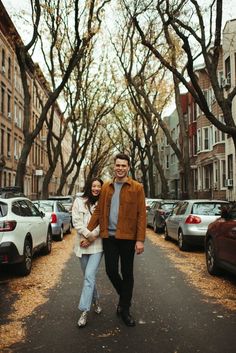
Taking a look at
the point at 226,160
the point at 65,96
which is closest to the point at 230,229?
the point at 226,160

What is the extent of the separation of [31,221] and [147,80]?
21.9 meters

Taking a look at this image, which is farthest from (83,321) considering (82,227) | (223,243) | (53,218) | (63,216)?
(63,216)

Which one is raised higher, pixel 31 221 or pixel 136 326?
pixel 31 221

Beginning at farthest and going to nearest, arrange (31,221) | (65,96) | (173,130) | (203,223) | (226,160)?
(173,130) → (65,96) → (226,160) → (203,223) → (31,221)

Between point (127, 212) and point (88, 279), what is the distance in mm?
923

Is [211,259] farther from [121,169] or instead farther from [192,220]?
[121,169]

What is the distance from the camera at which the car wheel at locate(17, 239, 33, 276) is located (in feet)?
28.9

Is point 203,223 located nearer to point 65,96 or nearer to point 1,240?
point 1,240

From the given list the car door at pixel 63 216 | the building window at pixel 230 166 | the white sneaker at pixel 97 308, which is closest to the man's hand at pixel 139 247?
the white sneaker at pixel 97 308

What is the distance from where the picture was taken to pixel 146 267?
10.0 meters

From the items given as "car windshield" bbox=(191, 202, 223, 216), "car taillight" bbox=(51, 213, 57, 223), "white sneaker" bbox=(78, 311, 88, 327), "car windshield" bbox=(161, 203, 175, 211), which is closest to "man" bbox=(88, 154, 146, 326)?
"white sneaker" bbox=(78, 311, 88, 327)

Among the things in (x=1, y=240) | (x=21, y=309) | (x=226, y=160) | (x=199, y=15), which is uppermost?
(x=199, y=15)

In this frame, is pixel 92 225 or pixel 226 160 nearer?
pixel 92 225

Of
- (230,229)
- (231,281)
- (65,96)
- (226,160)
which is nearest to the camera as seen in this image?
(230,229)
